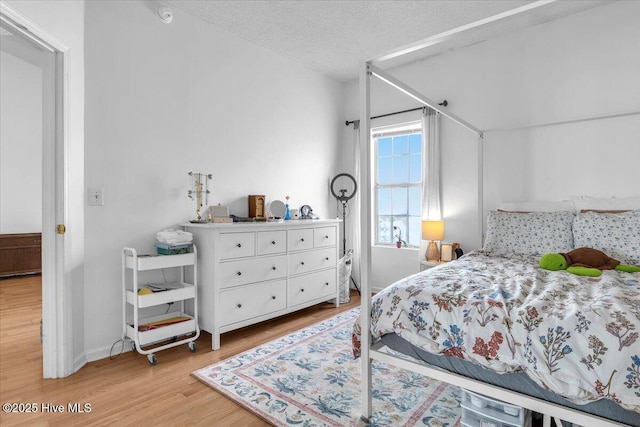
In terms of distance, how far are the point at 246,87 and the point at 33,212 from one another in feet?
15.2

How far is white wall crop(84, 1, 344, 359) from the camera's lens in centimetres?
243

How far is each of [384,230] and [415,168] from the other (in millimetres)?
871

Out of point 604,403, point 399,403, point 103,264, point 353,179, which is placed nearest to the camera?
point 604,403

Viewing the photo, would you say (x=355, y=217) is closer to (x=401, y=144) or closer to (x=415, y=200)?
(x=415, y=200)

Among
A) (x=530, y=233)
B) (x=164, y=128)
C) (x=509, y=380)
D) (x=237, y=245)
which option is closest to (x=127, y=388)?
(x=237, y=245)

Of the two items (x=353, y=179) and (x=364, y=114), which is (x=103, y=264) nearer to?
(x=364, y=114)

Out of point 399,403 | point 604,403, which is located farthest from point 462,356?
point 399,403

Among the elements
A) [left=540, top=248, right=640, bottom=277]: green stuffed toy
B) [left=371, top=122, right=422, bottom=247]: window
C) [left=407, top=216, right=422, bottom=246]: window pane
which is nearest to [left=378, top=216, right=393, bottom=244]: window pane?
[left=371, top=122, right=422, bottom=247]: window

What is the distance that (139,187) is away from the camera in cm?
265

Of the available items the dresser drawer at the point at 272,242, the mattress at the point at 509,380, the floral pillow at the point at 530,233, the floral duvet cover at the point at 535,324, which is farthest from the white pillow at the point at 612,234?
the dresser drawer at the point at 272,242

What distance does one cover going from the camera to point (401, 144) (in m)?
4.12

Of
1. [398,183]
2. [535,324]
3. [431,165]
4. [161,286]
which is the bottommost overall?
[161,286]

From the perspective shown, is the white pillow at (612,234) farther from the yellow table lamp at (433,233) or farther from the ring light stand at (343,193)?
the ring light stand at (343,193)

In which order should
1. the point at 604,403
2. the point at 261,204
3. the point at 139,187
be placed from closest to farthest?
1. the point at 604,403
2. the point at 139,187
3. the point at 261,204
